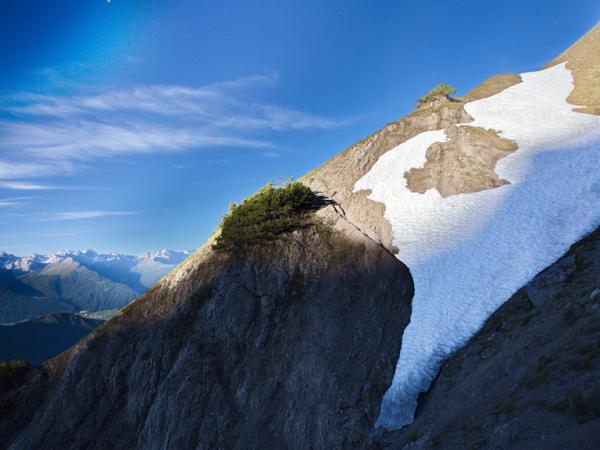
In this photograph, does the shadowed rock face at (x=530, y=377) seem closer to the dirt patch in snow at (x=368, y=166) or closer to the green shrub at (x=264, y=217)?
the dirt patch in snow at (x=368, y=166)

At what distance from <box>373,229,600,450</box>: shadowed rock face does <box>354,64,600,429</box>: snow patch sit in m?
1.16

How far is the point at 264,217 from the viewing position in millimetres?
29562

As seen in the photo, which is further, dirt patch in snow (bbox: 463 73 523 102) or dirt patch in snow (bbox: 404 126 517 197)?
dirt patch in snow (bbox: 463 73 523 102)

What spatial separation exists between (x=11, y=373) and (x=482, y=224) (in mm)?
44734

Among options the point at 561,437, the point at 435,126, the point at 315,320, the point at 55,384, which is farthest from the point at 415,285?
the point at 55,384

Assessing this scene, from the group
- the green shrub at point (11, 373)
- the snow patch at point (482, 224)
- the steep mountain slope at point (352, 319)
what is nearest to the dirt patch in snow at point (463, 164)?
Result: the steep mountain slope at point (352, 319)

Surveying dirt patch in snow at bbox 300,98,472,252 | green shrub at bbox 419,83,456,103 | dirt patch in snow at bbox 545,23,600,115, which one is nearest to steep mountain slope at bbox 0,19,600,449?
dirt patch in snow at bbox 300,98,472,252

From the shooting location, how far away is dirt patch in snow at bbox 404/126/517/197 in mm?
31109

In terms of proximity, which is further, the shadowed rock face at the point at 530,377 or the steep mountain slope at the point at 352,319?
the steep mountain slope at the point at 352,319

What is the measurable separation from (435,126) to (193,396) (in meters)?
39.0

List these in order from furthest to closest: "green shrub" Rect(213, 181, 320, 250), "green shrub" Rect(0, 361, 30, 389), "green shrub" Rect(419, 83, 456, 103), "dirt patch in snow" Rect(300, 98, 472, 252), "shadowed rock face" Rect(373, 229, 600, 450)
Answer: "green shrub" Rect(419, 83, 456, 103), "dirt patch in snow" Rect(300, 98, 472, 252), "green shrub" Rect(0, 361, 30, 389), "green shrub" Rect(213, 181, 320, 250), "shadowed rock face" Rect(373, 229, 600, 450)

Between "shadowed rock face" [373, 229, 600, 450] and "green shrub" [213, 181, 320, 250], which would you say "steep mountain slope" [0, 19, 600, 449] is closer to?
"shadowed rock face" [373, 229, 600, 450]

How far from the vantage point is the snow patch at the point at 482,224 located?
18797 millimetres

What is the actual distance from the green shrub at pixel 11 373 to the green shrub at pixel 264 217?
2248 centimetres
